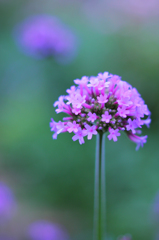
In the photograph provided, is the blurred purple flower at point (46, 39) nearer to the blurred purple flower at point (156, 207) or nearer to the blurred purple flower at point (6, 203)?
the blurred purple flower at point (6, 203)

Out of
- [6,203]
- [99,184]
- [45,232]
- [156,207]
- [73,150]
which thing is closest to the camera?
[99,184]

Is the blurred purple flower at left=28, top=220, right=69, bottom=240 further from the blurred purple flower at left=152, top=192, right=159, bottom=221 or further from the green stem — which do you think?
the green stem

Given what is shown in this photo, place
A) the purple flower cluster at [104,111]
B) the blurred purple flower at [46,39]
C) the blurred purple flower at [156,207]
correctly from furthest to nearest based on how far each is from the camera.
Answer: the blurred purple flower at [46,39] → the blurred purple flower at [156,207] → the purple flower cluster at [104,111]

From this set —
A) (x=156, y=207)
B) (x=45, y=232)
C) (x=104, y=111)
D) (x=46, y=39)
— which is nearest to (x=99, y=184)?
(x=104, y=111)

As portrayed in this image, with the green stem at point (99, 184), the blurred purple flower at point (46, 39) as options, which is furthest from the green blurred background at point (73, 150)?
the green stem at point (99, 184)

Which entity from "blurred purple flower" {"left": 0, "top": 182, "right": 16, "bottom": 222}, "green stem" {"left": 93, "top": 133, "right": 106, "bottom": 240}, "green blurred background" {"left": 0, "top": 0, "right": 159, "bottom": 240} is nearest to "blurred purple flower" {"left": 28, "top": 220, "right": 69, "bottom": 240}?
"green blurred background" {"left": 0, "top": 0, "right": 159, "bottom": 240}

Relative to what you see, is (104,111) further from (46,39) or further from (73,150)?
(46,39)

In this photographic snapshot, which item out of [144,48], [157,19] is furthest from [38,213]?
[157,19]
